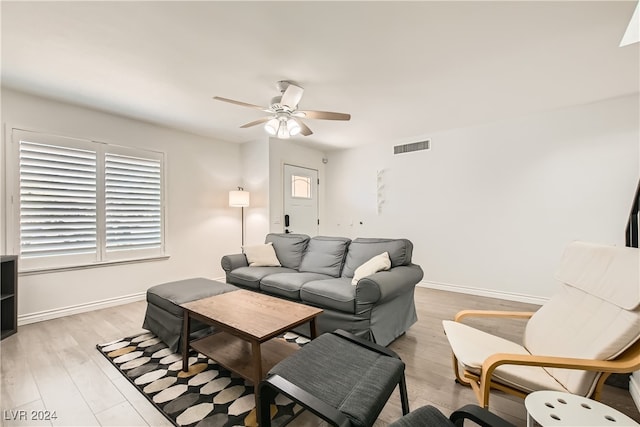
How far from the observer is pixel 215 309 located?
2059 mm

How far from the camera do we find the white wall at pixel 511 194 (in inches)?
125

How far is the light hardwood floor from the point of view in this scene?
1634mm

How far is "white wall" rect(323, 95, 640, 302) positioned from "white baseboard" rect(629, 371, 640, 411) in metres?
1.91

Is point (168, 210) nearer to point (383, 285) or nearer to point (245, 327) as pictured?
point (245, 327)

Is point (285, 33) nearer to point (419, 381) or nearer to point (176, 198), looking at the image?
point (419, 381)

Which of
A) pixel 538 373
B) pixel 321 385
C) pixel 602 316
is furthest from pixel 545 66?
pixel 321 385

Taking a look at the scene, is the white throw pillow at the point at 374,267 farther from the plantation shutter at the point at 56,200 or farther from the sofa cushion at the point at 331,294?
the plantation shutter at the point at 56,200

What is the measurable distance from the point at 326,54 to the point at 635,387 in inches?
123

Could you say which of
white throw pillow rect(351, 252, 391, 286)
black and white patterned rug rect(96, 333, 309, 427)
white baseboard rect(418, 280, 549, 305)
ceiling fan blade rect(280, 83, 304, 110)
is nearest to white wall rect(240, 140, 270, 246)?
ceiling fan blade rect(280, 83, 304, 110)

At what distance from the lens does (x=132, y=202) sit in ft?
12.3

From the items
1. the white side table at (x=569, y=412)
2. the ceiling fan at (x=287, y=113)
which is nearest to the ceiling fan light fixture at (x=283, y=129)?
the ceiling fan at (x=287, y=113)

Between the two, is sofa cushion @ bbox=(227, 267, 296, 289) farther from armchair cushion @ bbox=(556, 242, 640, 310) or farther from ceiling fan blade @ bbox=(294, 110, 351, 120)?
armchair cushion @ bbox=(556, 242, 640, 310)

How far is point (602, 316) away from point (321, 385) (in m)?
1.46

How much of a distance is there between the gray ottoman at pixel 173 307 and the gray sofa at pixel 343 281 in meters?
0.61
